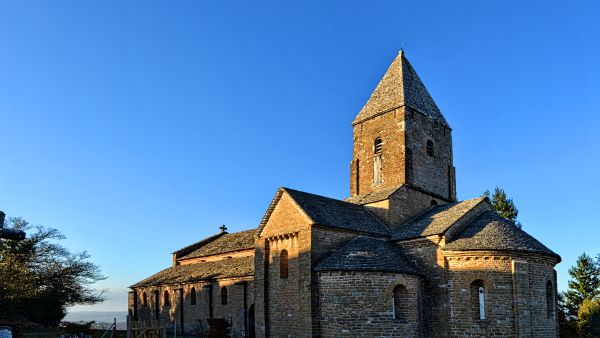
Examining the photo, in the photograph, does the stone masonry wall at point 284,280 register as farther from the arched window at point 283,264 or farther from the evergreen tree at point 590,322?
the evergreen tree at point 590,322

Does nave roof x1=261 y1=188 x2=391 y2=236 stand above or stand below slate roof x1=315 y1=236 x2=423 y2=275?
above

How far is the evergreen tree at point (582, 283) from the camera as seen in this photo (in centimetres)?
3894

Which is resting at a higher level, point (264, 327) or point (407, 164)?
point (407, 164)

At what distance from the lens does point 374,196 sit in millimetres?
28766

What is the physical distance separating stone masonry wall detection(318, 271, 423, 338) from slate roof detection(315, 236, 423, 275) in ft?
0.93

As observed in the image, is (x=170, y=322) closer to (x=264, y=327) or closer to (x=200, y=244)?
(x=200, y=244)

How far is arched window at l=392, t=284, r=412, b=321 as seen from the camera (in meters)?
21.8

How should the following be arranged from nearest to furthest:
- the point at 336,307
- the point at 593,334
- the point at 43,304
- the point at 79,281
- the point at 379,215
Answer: the point at 336,307
the point at 379,215
the point at 593,334
the point at 43,304
the point at 79,281

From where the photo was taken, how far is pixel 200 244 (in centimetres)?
4503

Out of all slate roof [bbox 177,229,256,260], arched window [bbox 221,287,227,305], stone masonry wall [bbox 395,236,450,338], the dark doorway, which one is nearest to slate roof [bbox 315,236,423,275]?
stone masonry wall [bbox 395,236,450,338]

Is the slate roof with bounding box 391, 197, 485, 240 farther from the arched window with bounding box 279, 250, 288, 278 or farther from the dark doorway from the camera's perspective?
the dark doorway

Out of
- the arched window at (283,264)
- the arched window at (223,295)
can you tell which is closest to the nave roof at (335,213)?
the arched window at (283,264)

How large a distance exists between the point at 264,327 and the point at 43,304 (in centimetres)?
2126

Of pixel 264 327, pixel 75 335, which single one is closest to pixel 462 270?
pixel 264 327
